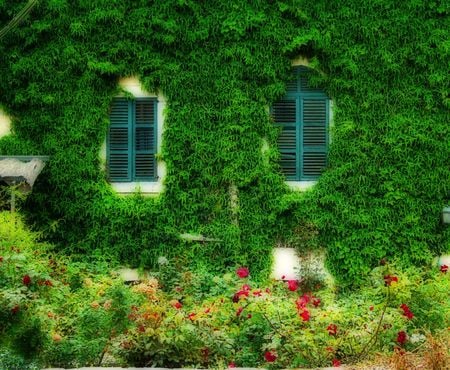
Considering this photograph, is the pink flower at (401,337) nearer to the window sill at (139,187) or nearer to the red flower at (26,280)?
the red flower at (26,280)

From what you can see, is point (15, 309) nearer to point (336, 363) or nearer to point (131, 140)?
point (336, 363)

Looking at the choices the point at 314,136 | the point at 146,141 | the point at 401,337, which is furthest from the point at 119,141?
the point at 401,337

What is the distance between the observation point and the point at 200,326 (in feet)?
19.6

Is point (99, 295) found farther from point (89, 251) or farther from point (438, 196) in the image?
point (438, 196)

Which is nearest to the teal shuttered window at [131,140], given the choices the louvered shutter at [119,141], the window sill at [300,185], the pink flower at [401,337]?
the louvered shutter at [119,141]

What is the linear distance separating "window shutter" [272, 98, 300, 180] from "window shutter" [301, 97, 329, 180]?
135 mm

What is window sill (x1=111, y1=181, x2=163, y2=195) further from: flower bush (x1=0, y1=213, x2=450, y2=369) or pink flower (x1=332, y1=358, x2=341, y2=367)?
pink flower (x1=332, y1=358, x2=341, y2=367)

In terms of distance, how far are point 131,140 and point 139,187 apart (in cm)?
83

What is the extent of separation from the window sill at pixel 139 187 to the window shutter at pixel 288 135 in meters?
2.12

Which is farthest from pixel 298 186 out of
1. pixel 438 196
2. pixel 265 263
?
pixel 438 196

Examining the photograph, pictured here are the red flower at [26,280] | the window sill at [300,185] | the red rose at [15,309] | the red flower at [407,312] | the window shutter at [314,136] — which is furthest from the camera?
the window shutter at [314,136]

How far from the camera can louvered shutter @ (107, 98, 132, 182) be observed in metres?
11.5

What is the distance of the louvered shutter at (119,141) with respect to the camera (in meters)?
11.5

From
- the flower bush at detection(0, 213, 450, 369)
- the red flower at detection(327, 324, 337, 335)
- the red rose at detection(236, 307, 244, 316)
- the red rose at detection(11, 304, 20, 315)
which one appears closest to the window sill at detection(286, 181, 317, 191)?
the flower bush at detection(0, 213, 450, 369)
